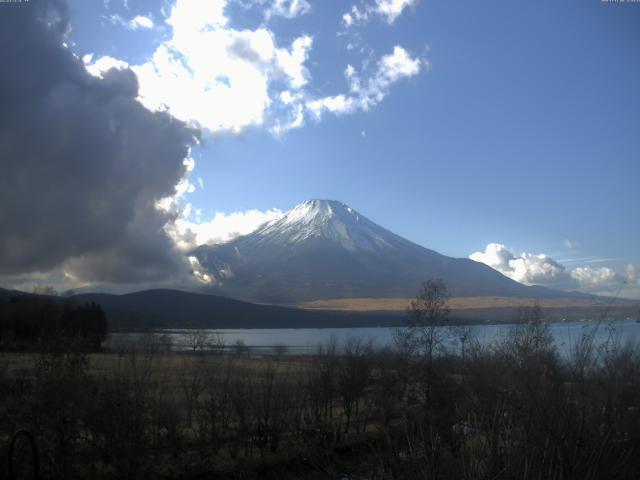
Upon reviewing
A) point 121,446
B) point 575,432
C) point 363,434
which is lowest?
point 363,434

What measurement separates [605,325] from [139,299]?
19522cm

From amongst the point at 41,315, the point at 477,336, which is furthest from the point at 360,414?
the point at 41,315

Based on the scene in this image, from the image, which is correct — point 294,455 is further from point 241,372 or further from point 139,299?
point 139,299

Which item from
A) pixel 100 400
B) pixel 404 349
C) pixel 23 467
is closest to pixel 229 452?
pixel 100 400

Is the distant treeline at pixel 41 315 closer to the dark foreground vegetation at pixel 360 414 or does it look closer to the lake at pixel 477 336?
the lake at pixel 477 336

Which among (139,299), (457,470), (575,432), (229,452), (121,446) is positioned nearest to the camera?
(575,432)

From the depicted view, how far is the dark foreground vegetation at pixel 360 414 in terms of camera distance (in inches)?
205

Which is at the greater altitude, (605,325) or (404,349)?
(605,325)

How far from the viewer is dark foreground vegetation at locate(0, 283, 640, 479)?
17.1 feet

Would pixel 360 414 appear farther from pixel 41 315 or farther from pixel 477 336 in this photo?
pixel 41 315

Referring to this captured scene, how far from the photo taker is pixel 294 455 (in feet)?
61.1

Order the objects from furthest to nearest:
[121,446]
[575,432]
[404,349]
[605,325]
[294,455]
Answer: [404,349], [294,455], [121,446], [605,325], [575,432]

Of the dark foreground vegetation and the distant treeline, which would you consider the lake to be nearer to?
the dark foreground vegetation

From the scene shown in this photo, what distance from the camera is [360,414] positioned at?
23.4 meters
